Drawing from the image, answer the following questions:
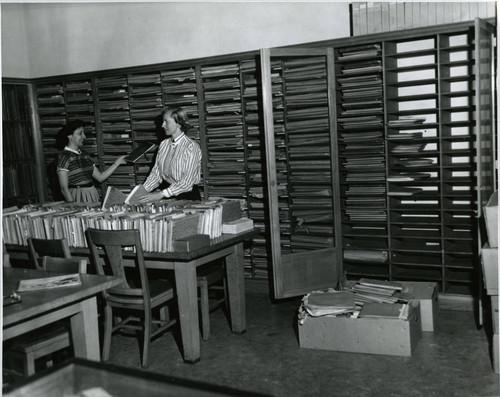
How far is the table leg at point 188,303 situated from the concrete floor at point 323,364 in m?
0.14

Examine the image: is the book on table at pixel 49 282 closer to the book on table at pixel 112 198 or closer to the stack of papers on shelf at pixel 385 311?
the book on table at pixel 112 198

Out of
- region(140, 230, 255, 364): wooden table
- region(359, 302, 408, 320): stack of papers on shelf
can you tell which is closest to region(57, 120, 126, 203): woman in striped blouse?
region(140, 230, 255, 364): wooden table

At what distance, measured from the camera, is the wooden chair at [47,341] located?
9.51 feet

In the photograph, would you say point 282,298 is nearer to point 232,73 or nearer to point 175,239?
point 175,239

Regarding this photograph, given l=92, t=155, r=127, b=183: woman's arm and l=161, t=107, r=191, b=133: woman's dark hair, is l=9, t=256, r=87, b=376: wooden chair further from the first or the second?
l=92, t=155, r=127, b=183: woman's arm

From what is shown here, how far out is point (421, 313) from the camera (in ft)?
13.5

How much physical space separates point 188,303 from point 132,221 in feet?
2.33

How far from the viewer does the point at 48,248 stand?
3621 mm

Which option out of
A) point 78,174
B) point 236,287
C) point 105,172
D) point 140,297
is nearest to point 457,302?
point 236,287

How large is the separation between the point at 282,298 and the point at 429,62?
2423mm

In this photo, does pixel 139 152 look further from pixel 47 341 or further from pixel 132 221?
pixel 47 341

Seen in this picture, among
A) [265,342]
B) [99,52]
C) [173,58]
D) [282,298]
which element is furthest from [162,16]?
[265,342]

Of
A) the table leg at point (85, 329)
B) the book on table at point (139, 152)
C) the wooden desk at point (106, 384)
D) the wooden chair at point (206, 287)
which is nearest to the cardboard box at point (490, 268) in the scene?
the wooden chair at point (206, 287)

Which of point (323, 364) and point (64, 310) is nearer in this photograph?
point (64, 310)
